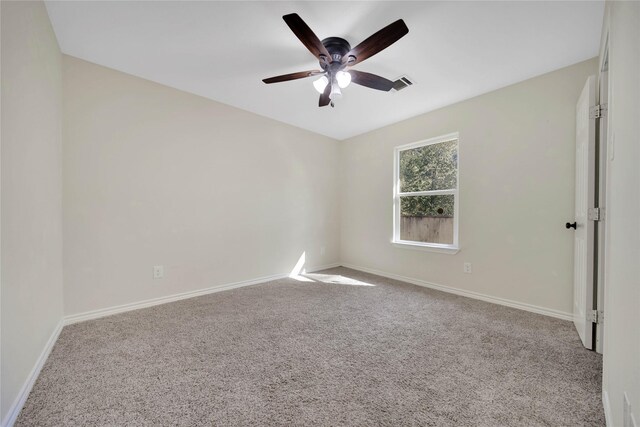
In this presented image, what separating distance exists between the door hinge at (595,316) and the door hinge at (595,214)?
0.64 m

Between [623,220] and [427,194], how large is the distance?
8.23ft

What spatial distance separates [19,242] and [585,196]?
11.9 feet

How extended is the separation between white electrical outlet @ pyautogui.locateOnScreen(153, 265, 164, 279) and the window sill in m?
2.94

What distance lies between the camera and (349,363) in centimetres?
165

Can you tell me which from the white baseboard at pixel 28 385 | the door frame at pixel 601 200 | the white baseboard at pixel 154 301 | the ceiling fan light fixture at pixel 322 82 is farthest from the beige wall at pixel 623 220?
the white baseboard at pixel 154 301

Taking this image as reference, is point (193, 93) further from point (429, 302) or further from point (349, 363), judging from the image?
point (429, 302)

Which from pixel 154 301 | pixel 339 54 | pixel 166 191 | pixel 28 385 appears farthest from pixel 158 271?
pixel 339 54

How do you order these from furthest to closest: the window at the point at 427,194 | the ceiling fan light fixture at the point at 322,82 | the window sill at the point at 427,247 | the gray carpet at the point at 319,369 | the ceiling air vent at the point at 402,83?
the window at the point at 427,194 → the window sill at the point at 427,247 → the ceiling air vent at the point at 402,83 → the ceiling fan light fixture at the point at 322,82 → the gray carpet at the point at 319,369

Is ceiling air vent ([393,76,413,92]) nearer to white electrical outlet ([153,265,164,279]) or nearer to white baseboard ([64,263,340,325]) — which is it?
white baseboard ([64,263,340,325])

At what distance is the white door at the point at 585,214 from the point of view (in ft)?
5.95

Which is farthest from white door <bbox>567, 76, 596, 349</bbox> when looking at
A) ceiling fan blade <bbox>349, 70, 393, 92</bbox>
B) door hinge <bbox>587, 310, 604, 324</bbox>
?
ceiling fan blade <bbox>349, 70, 393, 92</bbox>

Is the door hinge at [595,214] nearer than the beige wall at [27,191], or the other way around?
the beige wall at [27,191]

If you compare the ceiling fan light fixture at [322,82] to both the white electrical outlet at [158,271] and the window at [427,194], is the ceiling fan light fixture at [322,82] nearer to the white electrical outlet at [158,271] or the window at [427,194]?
the window at [427,194]

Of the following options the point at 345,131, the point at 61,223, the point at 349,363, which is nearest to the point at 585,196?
the point at 349,363
